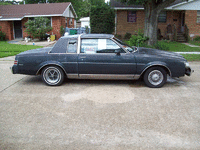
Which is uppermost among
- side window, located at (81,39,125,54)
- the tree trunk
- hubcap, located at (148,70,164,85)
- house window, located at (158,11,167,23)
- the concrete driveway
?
house window, located at (158,11,167,23)

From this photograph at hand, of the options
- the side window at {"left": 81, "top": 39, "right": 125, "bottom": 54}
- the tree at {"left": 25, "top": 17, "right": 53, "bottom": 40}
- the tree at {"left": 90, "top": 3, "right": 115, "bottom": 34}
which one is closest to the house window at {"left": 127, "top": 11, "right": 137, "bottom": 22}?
the tree at {"left": 90, "top": 3, "right": 115, "bottom": 34}

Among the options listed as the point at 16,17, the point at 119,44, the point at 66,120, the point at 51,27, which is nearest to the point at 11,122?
the point at 66,120

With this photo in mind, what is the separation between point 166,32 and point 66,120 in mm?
21281

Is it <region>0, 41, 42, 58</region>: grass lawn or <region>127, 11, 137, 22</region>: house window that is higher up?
<region>127, 11, 137, 22</region>: house window

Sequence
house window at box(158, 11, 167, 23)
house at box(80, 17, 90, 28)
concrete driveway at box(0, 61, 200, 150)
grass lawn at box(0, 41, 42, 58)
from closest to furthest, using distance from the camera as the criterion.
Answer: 1. concrete driveway at box(0, 61, 200, 150)
2. grass lawn at box(0, 41, 42, 58)
3. house window at box(158, 11, 167, 23)
4. house at box(80, 17, 90, 28)

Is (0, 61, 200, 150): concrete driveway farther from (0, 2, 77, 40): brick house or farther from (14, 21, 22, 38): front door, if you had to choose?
(14, 21, 22, 38): front door

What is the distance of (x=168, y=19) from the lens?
922 inches

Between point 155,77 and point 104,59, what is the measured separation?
5.19 ft

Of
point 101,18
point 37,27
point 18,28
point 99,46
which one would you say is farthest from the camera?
point 18,28

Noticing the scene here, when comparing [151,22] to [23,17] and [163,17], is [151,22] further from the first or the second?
[23,17]

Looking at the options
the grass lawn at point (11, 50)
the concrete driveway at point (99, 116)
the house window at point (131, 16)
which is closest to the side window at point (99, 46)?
the concrete driveway at point (99, 116)

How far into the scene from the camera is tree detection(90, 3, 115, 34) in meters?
20.8

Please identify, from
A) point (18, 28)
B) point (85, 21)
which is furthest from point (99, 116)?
point (85, 21)

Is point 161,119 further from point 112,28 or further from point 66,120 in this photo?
point 112,28
